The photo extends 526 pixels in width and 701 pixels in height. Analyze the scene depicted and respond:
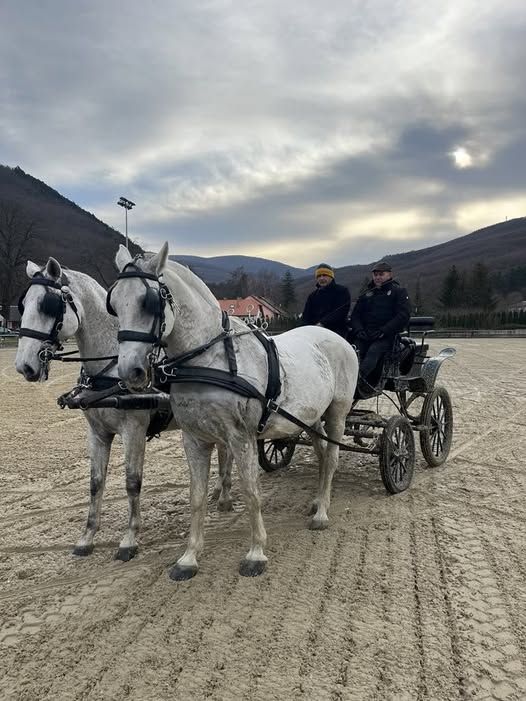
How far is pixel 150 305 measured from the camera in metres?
2.89

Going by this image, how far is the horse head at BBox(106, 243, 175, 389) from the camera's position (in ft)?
9.39

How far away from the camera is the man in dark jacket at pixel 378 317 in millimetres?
5574

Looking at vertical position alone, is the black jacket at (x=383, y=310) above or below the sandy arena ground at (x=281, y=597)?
above

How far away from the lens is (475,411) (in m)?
9.74

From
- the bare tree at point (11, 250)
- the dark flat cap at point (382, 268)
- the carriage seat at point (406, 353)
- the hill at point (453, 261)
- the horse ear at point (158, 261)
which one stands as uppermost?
the hill at point (453, 261)

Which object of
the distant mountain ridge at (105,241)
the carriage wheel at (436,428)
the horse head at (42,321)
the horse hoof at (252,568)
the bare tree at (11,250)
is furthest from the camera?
the distant mountain ridge at (105,241)

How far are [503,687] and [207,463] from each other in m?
2.15

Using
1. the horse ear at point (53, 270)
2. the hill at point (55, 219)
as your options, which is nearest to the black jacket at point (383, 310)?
the horse ear at point (53, 270)

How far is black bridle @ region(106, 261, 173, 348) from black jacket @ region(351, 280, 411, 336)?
3230 millimetres

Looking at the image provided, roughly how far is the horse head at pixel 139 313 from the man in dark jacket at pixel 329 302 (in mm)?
3070

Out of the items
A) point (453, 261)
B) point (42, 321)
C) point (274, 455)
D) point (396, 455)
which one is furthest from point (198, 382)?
point (453, 261)

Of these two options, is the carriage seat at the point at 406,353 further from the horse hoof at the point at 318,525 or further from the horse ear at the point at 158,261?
the horse ear at the point at 158,261

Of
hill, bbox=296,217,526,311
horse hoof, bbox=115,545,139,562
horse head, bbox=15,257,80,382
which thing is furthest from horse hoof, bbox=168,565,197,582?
hill, bbox=296,217,526,311

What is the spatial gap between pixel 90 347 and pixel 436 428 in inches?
180
